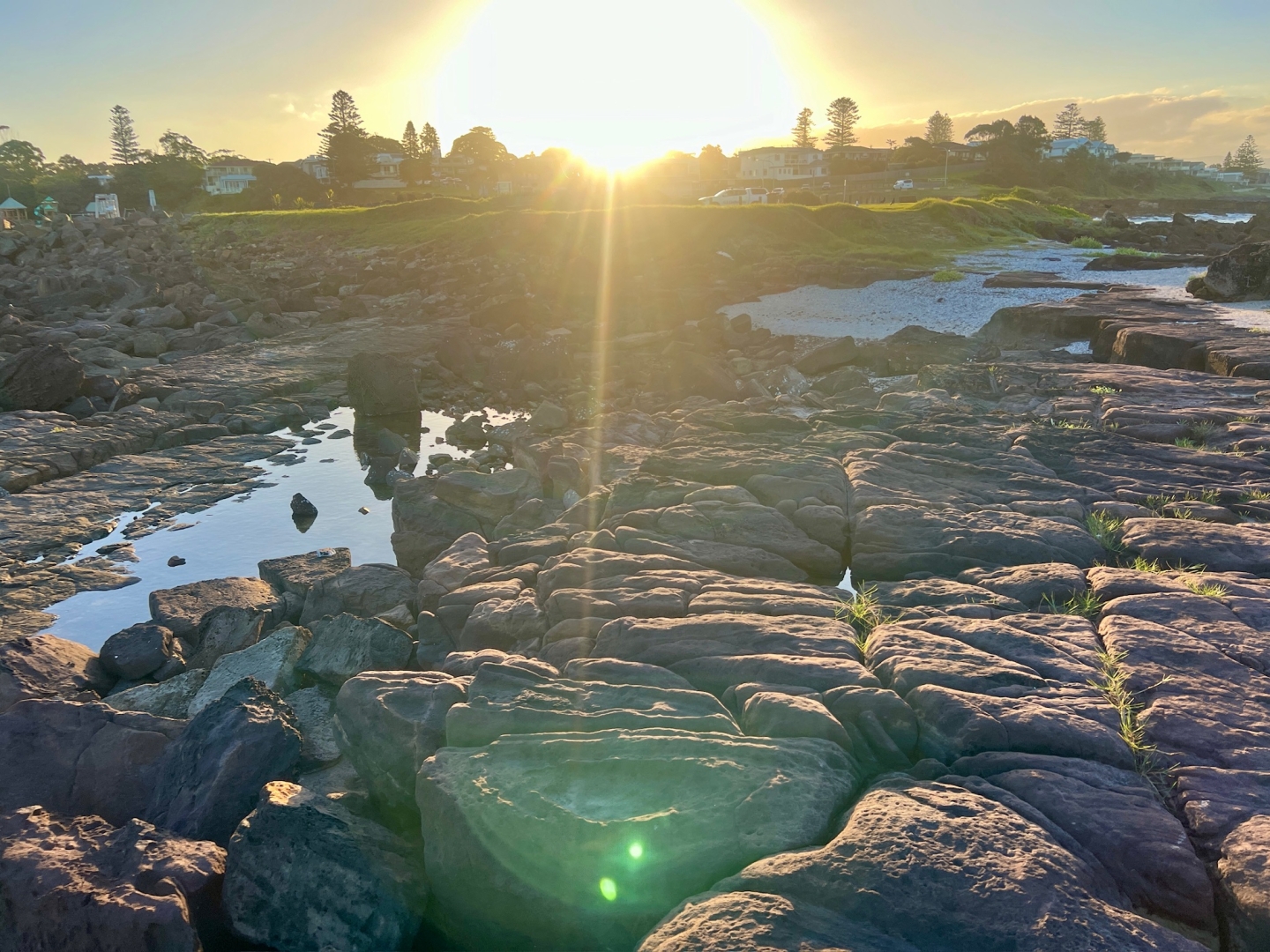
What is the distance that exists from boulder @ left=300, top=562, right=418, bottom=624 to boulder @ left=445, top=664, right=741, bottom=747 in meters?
4.24

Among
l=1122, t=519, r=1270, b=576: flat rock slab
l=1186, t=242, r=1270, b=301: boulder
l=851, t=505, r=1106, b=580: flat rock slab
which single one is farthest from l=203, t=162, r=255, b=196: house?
l=1122, t=519, r=1270, b=576: flat rock slab

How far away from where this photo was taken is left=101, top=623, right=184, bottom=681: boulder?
8.11 meters

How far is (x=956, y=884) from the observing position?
11.3 ft

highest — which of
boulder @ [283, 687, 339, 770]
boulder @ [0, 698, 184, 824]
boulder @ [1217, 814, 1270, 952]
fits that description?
boulder @ [1217, 814, 1270, 952]

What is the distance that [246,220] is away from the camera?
6950 centimetres

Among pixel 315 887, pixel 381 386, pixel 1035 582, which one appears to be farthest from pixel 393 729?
pixel 381 386

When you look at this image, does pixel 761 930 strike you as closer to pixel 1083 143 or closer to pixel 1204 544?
pixel 1204 544

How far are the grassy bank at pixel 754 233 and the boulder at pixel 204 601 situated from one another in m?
28.7

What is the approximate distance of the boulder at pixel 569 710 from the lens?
189 inches

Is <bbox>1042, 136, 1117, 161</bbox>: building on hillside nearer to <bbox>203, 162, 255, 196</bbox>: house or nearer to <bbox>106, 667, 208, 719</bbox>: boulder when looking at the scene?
<bbox>203, 162, 255, 196</bbox>: house

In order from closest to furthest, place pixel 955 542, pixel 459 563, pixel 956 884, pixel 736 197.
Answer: pixel 956 884 → pixel 955 542 → pixel 459 563 → pixel 736 197

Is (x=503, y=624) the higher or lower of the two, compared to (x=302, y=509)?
higher

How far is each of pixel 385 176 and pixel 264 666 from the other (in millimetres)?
111544

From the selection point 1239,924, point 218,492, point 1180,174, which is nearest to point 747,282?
point 218,492
